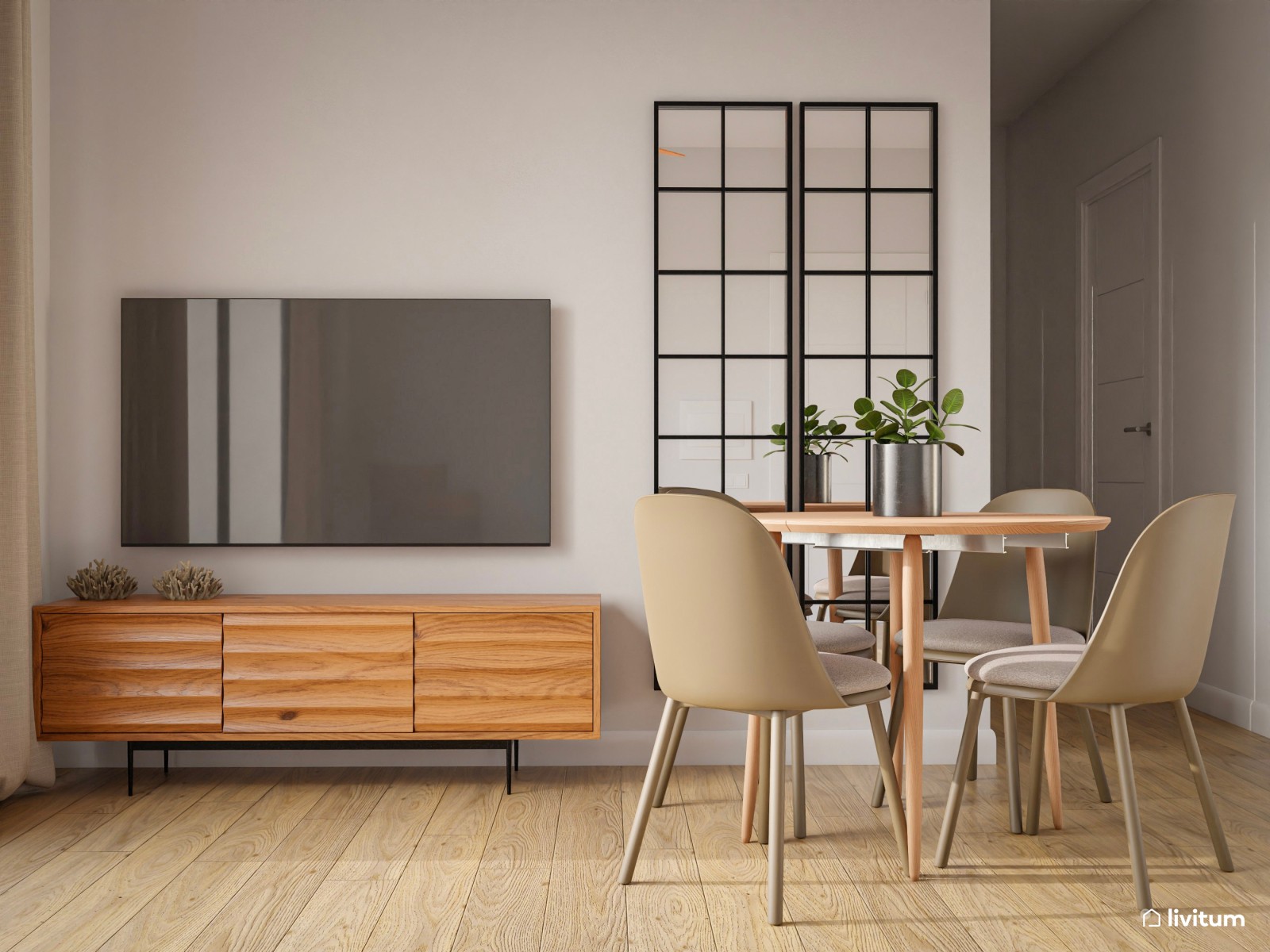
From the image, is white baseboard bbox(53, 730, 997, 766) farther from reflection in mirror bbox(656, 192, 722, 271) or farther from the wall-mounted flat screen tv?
reflection in mirror bbox(656, 192, 722, 271)

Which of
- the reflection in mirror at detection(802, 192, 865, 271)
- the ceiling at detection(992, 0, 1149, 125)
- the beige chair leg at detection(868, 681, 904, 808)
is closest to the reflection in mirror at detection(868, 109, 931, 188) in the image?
the reflection in mirror at detection(802, 192, 865, 271)

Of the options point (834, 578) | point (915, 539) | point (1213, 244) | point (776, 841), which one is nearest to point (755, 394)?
point (834, 578)

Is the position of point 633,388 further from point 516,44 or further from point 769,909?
point 769,909

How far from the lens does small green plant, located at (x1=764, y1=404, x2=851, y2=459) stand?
311cm

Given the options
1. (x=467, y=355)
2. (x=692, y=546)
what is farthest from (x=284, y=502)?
(x=692, y=546)

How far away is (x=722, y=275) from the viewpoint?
3100 mm

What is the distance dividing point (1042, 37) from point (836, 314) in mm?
2206

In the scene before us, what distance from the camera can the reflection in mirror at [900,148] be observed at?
3.11 metres

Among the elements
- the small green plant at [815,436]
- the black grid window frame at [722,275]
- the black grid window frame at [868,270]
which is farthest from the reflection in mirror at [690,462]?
the black grid window frame at [868,270]

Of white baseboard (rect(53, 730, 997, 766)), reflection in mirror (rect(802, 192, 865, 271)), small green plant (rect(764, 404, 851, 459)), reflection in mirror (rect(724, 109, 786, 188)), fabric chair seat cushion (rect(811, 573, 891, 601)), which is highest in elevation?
reflection in mirror (rect(724, 109, 786, 188))

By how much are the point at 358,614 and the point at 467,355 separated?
92 centimetres

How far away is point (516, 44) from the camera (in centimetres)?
309

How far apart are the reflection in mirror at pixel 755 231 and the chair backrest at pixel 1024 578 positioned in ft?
3.62

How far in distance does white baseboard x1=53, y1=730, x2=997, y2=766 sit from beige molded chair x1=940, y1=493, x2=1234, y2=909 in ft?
3.51
